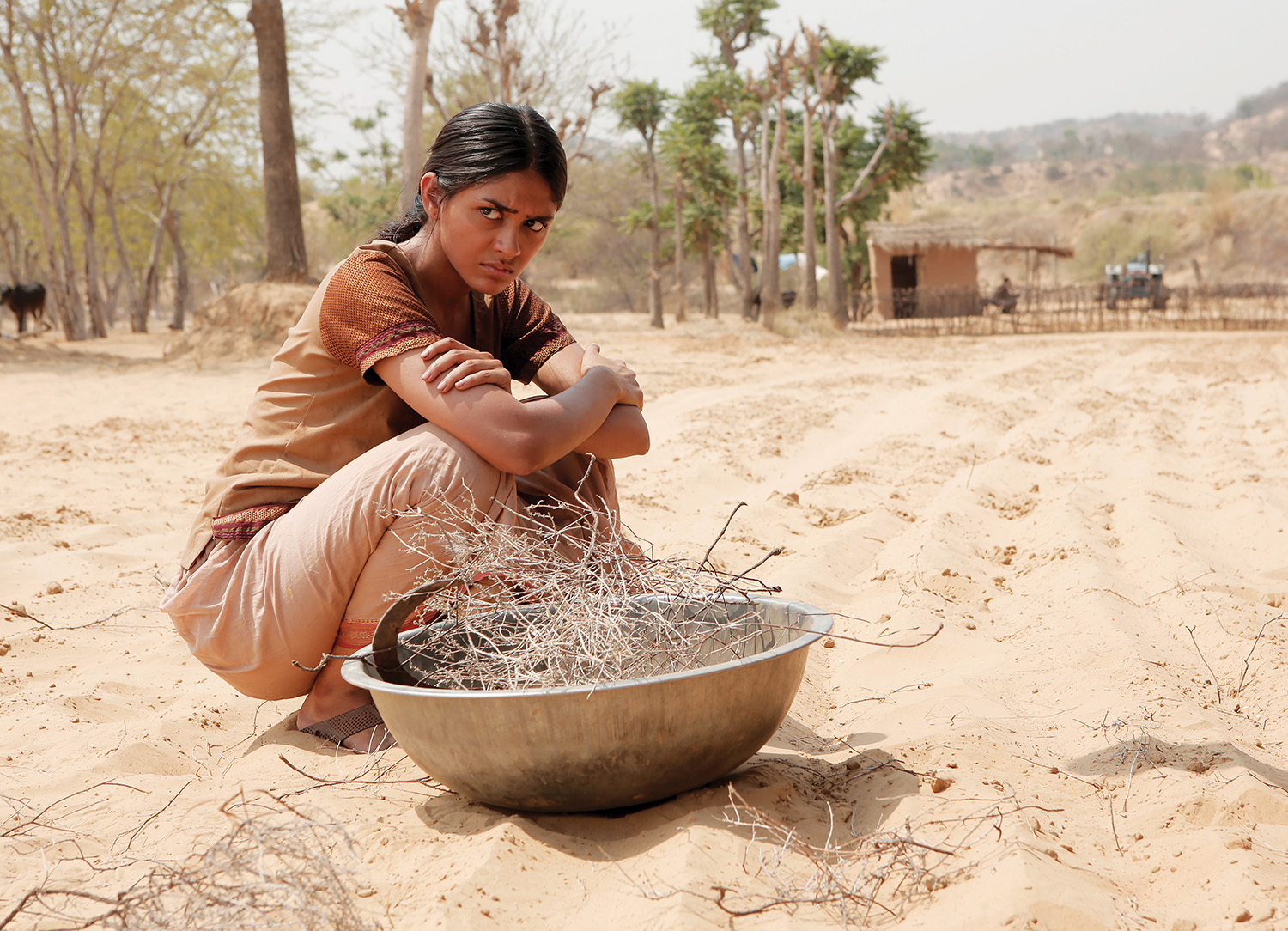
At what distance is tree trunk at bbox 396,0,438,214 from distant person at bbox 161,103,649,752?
853 cm

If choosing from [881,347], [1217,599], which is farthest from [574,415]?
[881,347]

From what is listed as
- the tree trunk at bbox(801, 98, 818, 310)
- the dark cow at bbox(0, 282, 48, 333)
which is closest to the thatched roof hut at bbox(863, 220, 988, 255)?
the tree trunk at bbox(801, 98, 818, 310)

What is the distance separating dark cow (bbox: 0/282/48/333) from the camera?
1659 centimetres

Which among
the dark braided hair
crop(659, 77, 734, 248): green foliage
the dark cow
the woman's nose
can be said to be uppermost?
crop(659, 77, 734, 248): green foliage

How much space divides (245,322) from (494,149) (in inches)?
387

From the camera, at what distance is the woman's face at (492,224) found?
207 cm

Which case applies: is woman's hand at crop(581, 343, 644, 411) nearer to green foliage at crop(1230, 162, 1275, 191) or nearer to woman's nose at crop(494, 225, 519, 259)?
woman's nose at crop(494, 225, 519, 259)

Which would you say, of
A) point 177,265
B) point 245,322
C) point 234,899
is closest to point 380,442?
point 234,899

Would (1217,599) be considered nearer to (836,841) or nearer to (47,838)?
(836,841)

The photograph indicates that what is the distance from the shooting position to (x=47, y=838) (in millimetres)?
1617

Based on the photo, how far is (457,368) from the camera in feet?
6.31

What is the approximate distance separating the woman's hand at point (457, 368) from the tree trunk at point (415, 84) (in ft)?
28.8

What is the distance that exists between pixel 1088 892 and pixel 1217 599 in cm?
176

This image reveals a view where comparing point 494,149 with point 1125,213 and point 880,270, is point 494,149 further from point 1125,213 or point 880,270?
point 1125,213
